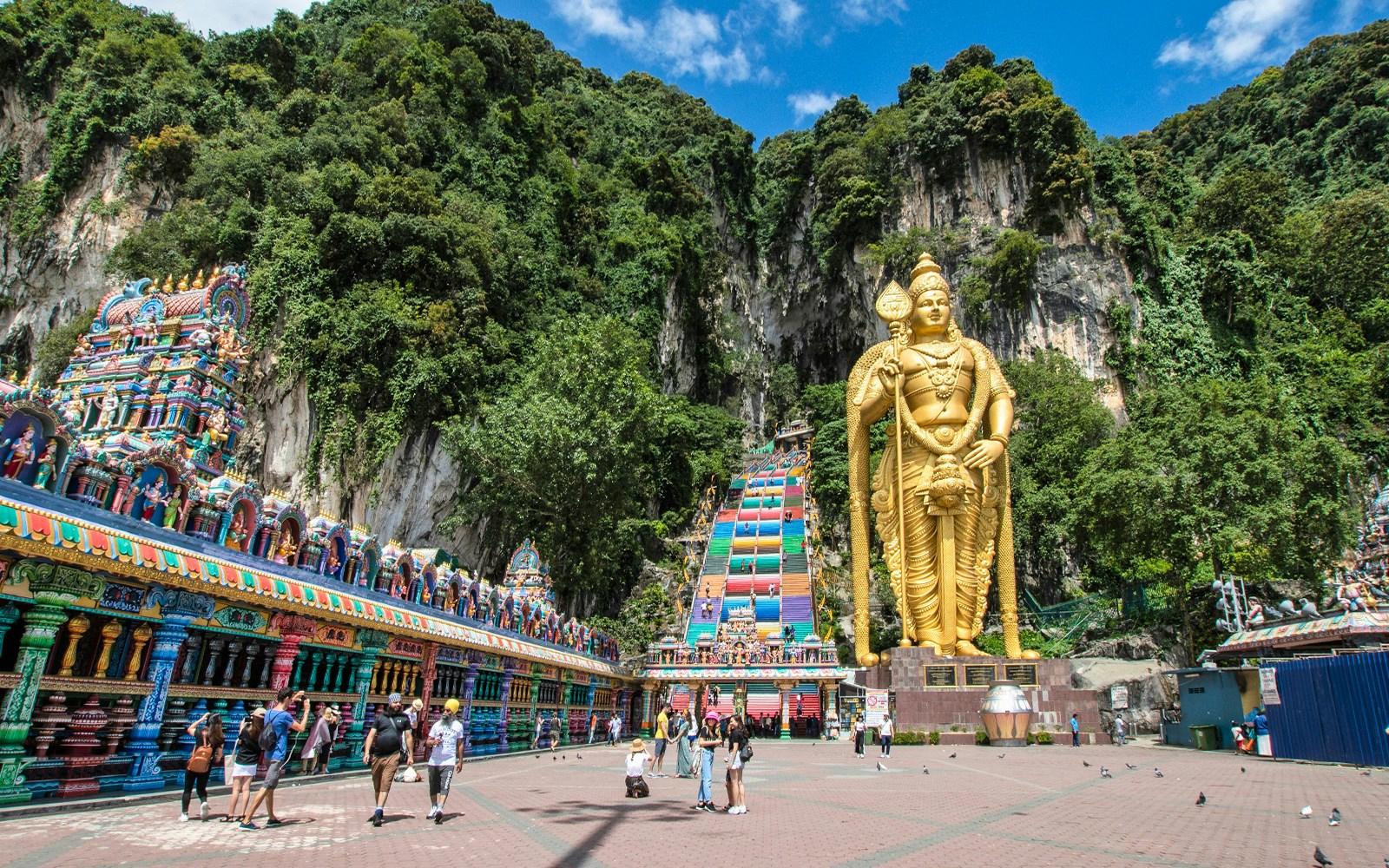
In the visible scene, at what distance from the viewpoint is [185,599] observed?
6688 millimetres

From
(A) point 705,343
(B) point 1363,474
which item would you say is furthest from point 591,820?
(A) point 705,343

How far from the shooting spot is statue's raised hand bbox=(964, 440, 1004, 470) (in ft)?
52.8

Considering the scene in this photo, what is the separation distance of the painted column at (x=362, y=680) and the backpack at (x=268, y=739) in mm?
3746

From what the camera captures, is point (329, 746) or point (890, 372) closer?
point (329, 746)

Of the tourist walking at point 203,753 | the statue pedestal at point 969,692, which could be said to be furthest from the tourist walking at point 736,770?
the statue pedestal at point 969,692

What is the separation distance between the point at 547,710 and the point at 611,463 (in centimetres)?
710

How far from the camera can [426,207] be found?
2189cm

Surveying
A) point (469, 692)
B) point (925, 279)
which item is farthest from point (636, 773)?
point (925, 279)

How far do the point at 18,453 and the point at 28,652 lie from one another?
1403mm

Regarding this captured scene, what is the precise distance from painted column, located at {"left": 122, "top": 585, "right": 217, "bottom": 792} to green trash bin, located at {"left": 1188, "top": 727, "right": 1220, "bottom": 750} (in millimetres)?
14990

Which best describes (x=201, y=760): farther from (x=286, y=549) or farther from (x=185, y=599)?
(x=286, y=549)

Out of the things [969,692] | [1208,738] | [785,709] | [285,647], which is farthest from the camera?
[785,709]

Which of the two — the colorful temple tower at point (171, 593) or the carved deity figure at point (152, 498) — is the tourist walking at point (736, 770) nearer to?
the colorful temple tower at point (171, 593)

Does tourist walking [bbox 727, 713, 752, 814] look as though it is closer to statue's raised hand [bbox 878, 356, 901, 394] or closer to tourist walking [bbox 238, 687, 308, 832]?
tourist walking [bbox 238, 687, 308, 832]
